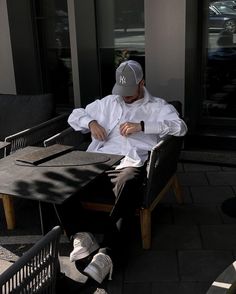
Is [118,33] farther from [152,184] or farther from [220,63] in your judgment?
[152,184]

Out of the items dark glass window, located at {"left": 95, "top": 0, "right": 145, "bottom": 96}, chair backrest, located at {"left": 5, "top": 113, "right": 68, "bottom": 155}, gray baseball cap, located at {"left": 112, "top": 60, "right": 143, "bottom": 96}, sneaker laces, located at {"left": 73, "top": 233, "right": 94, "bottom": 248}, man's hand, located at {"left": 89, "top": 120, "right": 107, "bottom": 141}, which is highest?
dark glass window, located at {"left": 95, "top": 0, "right": 145, "bottom": 96}

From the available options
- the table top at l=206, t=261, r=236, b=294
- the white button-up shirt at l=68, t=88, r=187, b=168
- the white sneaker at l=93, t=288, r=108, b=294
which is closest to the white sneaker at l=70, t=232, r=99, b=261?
the white sneaker at l=93, t=288, r=108, b=294

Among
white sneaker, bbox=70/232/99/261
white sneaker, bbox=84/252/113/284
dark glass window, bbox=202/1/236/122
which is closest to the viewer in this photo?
white sneaker, bbox=84/252/113/284

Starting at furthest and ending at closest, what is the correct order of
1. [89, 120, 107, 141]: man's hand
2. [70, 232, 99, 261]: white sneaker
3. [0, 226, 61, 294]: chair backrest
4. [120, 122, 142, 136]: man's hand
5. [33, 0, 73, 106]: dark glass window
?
[33, 0, 73, 106]: dark glass window, [89, 120, 107, 141]: man's hand, [120, 122, 142, 136]: man's hand, [70, 232, 99, 261]: white sneaker, [0, 226, 61, 294]: chair backrest

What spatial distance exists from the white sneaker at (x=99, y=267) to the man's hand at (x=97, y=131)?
3.00 feet

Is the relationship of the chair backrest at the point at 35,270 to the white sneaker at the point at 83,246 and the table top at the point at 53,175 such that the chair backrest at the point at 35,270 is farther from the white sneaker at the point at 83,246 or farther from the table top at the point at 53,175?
the white sneaker at the point at 83,246

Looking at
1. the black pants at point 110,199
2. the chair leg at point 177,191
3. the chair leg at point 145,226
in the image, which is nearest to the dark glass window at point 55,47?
the chair leg at point 177,191

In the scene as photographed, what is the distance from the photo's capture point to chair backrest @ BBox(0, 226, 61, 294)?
61.5 inches

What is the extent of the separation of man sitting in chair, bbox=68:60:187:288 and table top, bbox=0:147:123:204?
0.77ft

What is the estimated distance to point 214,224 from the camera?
3.18m

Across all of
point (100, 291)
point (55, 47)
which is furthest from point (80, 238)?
point (55, 47)

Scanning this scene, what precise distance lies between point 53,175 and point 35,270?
705mm

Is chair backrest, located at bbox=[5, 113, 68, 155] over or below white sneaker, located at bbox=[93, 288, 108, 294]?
over

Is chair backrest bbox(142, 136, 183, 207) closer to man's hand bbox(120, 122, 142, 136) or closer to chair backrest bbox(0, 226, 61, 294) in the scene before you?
man's hand bbox(120, 122, 142, 136)
